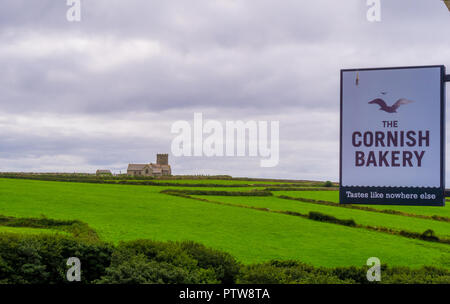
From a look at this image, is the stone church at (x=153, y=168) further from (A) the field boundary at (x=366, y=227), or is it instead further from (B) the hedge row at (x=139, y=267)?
(B) the hedge row at (x=139, y=267)

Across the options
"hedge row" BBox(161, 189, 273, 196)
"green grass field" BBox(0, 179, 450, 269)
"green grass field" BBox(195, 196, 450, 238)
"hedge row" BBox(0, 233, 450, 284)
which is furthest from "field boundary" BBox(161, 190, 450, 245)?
"hedge row" BBox(0, 233, 450, 284)

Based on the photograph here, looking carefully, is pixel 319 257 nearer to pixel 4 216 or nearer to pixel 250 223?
pixel 250 223

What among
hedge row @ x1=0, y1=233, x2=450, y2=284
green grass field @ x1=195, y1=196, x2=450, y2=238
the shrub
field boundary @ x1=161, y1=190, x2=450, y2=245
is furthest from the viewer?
the shrub

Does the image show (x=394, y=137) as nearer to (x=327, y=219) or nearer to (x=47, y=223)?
(x=47, y=223)

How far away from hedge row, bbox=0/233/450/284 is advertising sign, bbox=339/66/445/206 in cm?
241

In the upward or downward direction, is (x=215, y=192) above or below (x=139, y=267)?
below

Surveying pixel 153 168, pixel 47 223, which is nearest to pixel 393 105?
pixel 47 223

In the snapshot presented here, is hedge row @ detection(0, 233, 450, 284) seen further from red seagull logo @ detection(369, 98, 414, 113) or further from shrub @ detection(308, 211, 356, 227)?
shrub @ detection(308, 211, 356, 227)

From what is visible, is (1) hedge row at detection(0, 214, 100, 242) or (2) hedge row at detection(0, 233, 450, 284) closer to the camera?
(2) hedge row at detection(0, 233, 450, 284)

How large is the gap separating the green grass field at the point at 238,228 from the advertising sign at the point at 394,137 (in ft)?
37.8

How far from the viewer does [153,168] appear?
371 feet

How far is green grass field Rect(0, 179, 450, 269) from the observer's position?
23.7 metres

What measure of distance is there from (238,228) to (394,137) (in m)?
21.8
